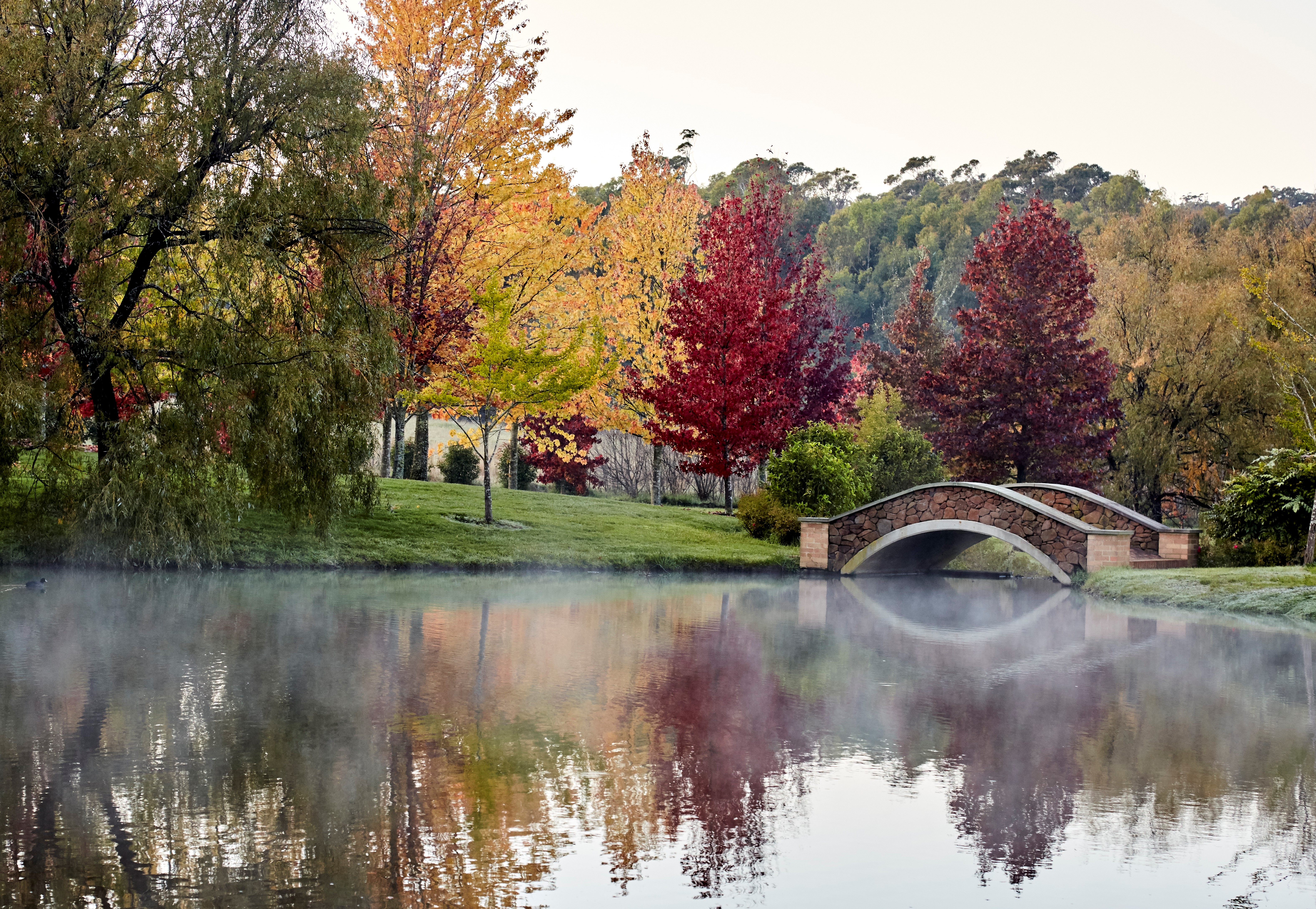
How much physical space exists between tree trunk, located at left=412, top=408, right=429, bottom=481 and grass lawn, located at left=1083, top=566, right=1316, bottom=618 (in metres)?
15.9

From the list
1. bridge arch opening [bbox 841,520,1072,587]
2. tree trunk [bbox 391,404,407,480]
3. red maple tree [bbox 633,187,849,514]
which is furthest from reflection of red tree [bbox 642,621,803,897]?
tree trunk [bbox 391,404,407,480]

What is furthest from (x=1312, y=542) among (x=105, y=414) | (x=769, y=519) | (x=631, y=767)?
(x=105, y=414)

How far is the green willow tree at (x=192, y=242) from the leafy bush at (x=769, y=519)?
11.6 m

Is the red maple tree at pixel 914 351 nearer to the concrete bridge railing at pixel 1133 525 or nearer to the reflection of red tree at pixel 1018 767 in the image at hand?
the concrete bridge railing at pixel 1133 525

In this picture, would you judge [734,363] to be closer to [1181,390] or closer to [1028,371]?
[1028,371]

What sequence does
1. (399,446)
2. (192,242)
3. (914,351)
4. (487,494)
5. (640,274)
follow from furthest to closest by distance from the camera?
(914,351), (640,274), (399,446), (487,494), (192,242)

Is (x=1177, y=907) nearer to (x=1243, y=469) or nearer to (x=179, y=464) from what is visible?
(x=179, y=464)

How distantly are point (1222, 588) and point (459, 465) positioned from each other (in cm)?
2036

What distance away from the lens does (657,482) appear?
3161 cm

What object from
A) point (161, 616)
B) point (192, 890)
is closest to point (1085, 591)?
point (161, 616)

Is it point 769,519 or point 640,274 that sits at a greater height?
point 640,274

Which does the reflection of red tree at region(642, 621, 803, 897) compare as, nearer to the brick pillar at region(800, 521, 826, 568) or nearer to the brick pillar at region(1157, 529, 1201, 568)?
the brick pillar at region(800, 521, 826, 568)

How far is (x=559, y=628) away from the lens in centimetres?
1301

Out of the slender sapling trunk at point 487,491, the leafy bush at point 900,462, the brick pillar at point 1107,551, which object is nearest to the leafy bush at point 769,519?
the leafy bush at point 900,462
